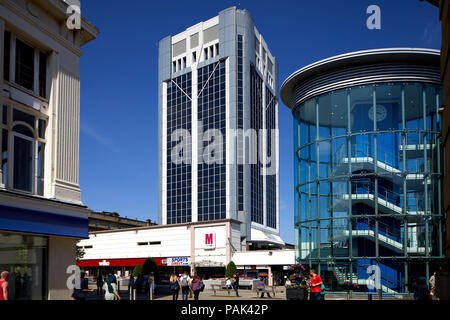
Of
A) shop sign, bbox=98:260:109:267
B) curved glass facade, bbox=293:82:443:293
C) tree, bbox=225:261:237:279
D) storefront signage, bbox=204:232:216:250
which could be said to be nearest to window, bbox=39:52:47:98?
curved glass facade, bbox=293:82:443:293

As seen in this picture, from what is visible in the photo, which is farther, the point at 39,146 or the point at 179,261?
the point at 179,261

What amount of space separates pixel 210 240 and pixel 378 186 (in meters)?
29.5

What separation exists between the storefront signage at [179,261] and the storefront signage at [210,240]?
2914 millimetres

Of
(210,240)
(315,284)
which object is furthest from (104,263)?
(315,284)

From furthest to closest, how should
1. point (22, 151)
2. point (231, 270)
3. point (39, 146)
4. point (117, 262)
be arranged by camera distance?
1. point (117, 262)
2. point (231, 270)
3. point (39, 146)
4. point (22, 151)

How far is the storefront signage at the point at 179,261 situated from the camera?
60203mm

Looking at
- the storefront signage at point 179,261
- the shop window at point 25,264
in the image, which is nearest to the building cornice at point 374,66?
the shop window at point 25,264

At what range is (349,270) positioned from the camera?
32.5 m

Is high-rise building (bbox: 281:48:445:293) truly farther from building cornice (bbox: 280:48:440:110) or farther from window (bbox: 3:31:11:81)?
window (bbox: 3:31:11:81)

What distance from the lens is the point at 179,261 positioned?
6078 centimetres

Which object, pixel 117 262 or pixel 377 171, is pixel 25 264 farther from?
pixel 117 262

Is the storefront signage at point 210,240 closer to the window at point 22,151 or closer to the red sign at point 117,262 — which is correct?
the red sign at point 117,262
